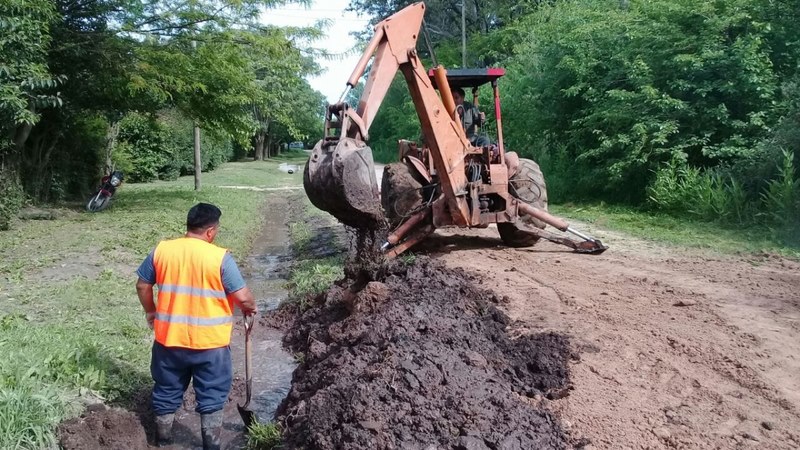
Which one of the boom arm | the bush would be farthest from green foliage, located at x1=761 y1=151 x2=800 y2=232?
the bush

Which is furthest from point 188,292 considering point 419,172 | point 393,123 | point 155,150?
point 393,123

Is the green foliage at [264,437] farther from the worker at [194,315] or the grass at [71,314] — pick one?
the grass at [71,314]

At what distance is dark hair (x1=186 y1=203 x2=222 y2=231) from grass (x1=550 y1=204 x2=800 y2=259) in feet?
25.6

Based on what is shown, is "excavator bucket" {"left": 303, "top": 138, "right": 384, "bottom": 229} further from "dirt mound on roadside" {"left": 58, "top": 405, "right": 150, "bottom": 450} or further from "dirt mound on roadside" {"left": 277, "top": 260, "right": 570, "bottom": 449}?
"dirt mound on roadside" {"left": 58, "top": 405, "right": 150, "bottom": 450}

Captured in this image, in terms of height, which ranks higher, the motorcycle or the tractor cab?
the tractor cab

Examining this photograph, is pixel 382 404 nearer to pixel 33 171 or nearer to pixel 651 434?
pixel 651 434

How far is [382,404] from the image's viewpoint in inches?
146

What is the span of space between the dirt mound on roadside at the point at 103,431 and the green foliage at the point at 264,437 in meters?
0.74

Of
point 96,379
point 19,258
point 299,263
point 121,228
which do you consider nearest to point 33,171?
point 121,228

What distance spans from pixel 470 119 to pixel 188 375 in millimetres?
6243

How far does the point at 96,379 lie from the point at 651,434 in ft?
12.6

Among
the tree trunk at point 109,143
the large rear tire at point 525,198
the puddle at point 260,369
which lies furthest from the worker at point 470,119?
the tree trunk at point 109,143

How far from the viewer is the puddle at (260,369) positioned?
15.1 feet

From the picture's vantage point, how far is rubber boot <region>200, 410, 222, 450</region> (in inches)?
167
